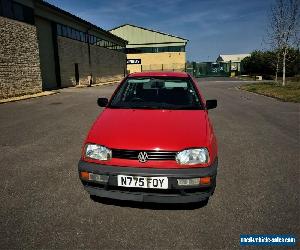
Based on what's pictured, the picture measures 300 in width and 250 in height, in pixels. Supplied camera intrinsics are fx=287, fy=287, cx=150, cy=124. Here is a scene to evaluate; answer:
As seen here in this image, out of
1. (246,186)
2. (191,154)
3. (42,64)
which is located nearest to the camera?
(191,154)

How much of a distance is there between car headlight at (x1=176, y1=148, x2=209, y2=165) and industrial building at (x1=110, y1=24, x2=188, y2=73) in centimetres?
5741

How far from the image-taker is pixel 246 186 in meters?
4.31

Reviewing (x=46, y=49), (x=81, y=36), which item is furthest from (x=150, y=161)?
(x=81, y=36)

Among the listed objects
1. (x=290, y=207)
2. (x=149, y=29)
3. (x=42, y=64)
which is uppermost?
(x=149, y=29)

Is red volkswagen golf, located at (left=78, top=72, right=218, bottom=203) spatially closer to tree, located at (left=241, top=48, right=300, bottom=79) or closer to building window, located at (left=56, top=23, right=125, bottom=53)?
building window, located at (left=56, top=23, right=125, bottom=53)

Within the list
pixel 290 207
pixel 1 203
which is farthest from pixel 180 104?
pixel 1 203

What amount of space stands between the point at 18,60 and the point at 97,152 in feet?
55.2

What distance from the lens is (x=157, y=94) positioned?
15.6 feet

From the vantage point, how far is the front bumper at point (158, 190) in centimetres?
311

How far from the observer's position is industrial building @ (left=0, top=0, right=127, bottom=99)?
669 inches

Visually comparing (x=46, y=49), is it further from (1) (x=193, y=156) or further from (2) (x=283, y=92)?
(1) (x=193, y=156)

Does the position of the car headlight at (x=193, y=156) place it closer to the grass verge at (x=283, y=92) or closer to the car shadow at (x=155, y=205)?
the car shadow at (x=155, y=205)

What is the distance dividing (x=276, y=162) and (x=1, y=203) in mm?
4650

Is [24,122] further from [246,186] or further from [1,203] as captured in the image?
[246,186]
